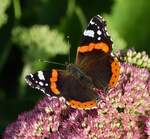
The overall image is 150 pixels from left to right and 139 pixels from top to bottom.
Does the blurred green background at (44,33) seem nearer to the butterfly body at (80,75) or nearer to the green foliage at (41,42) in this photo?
the green foliage at (41,42)

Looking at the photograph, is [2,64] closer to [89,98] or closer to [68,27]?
[68,27]

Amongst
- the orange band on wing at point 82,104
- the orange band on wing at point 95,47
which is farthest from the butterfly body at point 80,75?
the orange band on wing at point 82,104

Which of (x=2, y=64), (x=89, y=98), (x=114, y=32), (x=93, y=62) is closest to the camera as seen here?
(x=89, y=98)

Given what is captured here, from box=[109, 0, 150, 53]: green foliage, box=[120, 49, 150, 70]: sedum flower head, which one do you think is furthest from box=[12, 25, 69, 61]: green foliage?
box=[120, 49, 150, 70]: sedum flower head

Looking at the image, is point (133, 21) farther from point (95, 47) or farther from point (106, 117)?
point (106, 117)

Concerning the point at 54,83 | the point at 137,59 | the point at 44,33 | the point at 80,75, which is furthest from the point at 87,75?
the point at 44,33

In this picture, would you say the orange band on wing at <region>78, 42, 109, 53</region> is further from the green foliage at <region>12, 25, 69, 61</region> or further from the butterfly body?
the green foliage at <region>12, 25, 69, 61</region>

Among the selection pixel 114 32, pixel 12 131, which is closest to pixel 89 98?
pixel 12 131
